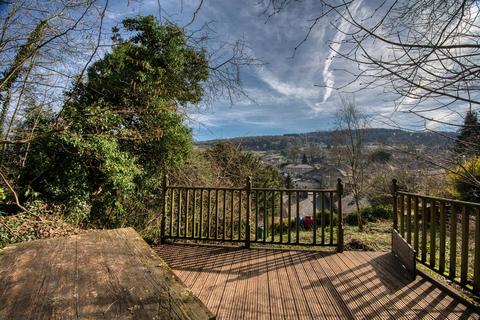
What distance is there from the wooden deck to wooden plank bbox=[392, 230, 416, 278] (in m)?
0.08

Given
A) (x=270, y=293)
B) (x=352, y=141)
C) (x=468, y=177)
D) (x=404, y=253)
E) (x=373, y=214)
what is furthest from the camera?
(x=373, y=214)

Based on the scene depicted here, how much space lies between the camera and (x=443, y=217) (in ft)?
8.58

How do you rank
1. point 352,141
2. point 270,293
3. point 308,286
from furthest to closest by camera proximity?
point 352,141 < point 308,286 < point 270,293

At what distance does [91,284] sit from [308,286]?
2007 millimetres

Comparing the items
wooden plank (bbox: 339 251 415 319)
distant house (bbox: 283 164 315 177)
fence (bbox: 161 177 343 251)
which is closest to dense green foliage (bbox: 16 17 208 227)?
fence (bbox: 161 177 343 251)

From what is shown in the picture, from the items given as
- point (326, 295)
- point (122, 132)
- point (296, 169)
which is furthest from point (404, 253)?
point (296, 169)

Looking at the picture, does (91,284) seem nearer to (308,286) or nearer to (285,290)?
(285,290)

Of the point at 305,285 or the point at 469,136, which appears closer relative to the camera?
the point at 469,136

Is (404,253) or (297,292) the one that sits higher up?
(404,253)

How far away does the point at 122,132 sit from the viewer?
5098 millimetres

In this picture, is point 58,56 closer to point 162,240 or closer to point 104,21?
point 104,21

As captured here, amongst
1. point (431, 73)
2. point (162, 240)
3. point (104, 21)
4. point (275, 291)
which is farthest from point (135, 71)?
point (431, 73)

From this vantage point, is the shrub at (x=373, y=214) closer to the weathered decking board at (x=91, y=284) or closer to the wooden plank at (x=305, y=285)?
the wooden plank at (x=305, y=285)

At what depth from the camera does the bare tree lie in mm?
10000
